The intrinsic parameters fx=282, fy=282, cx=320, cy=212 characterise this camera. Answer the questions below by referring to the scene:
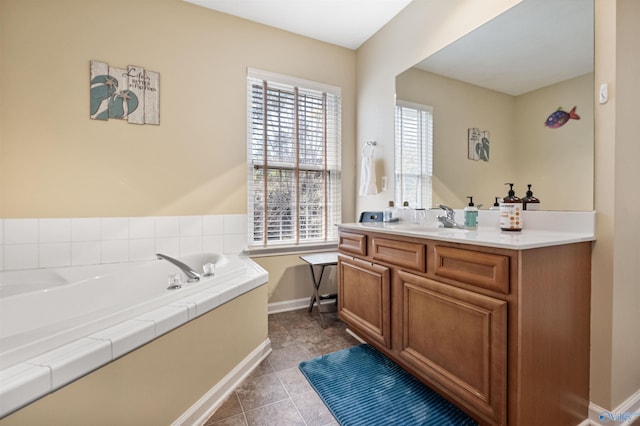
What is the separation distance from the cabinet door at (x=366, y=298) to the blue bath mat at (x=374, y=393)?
0.18 metres

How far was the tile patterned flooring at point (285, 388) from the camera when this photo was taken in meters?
1.33

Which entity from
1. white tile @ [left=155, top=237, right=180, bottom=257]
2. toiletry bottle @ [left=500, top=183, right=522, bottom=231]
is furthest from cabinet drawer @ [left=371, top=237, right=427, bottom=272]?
white tile @ [left=155, top=237, right=180, bottom=257]

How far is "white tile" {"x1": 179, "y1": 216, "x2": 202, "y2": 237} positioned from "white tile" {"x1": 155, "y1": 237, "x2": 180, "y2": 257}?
0.08m

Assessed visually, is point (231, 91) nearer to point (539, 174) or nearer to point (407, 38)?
point (407, 38)

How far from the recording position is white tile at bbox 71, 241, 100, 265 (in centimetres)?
202

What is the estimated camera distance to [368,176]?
2715mm

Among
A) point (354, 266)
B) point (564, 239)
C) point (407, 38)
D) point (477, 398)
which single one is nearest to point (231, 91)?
point (407, 38)

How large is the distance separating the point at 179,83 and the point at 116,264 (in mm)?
1511

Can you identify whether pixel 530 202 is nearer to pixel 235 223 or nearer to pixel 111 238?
pixel 235 223

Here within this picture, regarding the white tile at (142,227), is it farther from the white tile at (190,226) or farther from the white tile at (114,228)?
the white tile at (190,226)

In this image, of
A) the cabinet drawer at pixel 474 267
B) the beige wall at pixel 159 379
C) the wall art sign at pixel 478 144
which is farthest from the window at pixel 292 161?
the cabinet drawer at pixel 474 267

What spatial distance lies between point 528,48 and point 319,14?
Result: 1.70 metres

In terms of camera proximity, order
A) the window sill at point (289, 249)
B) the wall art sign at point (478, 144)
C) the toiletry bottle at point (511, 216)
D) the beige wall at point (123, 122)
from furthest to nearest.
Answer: the window sill at point (289, 249), the beige wall at point (123, 122), the wall art sign at point (478, 144), the toiletry bottle at point (511, 216)

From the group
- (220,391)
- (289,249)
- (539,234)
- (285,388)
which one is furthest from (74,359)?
(289,249)
